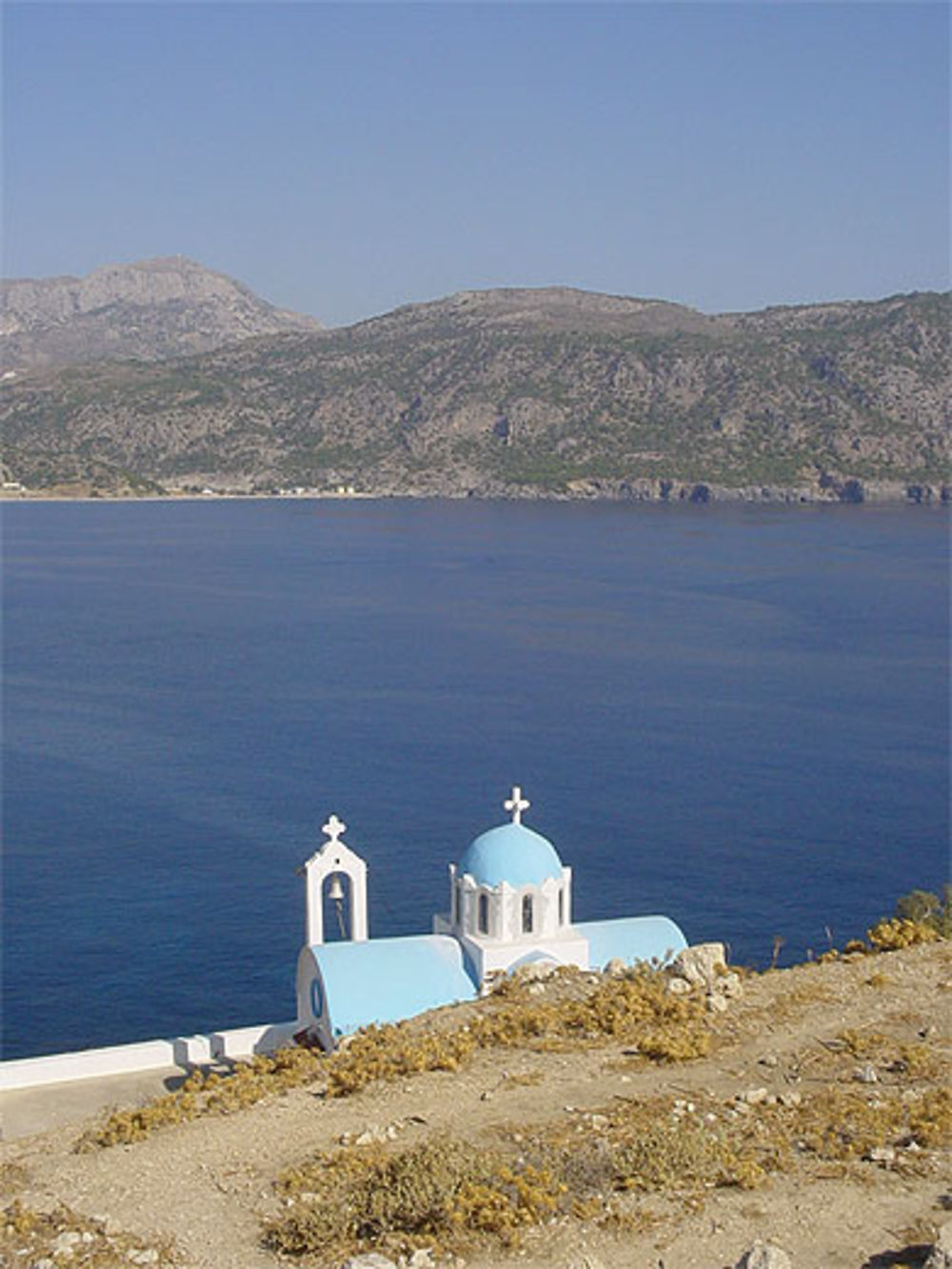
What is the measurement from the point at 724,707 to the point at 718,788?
40.8ft

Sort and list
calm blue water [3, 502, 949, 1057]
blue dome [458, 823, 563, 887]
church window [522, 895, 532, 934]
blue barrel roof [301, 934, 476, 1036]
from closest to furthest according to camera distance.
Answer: blue barrel roof [301, 934, 476, 1036]
blue dome [458, 823, 563, 887]
church window [522, 895, 532, 934]
calm blue water [3, 502, 949, 1057]

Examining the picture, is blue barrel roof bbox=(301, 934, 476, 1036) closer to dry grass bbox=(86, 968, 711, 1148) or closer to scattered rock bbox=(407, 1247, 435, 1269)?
dry grass bbox=(86, 968, 711, 1148)

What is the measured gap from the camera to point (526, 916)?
64.0ft

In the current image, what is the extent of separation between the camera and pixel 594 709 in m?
56.6

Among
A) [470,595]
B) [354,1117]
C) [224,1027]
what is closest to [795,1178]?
[354,1117]

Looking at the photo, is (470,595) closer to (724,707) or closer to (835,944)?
(724,707)

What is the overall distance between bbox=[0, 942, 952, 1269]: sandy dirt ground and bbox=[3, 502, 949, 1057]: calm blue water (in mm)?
16592

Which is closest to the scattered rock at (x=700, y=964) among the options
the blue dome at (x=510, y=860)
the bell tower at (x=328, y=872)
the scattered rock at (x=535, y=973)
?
the scattered rock at (x=535, y=973)

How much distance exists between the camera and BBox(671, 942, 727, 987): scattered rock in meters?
14.1

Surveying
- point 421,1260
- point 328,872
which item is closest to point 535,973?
point 328,872

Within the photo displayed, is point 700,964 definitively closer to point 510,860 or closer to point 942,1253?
point 510,860

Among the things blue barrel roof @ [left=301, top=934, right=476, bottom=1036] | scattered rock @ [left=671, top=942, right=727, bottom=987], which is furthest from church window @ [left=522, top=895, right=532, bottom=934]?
scattered rock @ [left=671, top=942, right=727, bottom=987]

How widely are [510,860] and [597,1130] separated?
9000 mm

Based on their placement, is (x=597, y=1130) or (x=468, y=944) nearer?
(x=597, y=1130)
